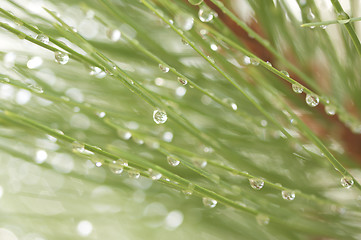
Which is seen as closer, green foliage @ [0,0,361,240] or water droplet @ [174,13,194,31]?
water droplet @ [174,13,194,31]

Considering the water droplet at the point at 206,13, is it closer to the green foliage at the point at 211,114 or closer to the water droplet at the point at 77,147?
the green foliage at the point at 211,114

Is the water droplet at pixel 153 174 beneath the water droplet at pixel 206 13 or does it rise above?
beneath

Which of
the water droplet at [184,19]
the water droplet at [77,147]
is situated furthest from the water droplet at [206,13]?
the water droplet at [77,147]

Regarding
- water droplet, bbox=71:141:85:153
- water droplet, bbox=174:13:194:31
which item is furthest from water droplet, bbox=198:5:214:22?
water droplet, bbox=71:141:85:153

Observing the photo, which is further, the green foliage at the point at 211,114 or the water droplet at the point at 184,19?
the green foliage at the point at 211,114

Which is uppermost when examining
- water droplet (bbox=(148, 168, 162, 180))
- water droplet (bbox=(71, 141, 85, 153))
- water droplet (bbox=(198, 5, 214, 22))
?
water droplet (bbox=(198, 5, 214, 22))

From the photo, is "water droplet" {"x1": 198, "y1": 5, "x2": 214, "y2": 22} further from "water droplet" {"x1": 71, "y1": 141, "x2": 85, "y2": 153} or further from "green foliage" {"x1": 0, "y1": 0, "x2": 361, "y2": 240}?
"water droplet" {"x1": 71, "y1": 141, "x2": 85, "y2": 153}

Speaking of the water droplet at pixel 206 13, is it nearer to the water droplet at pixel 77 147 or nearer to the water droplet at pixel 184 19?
the water droplet at pixel 184 19

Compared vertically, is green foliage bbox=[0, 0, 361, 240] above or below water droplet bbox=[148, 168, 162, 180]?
above

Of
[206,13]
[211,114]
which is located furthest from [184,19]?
[211,114]

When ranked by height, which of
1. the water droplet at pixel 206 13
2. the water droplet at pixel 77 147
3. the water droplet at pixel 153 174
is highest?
the water droplet at pixel 206 13

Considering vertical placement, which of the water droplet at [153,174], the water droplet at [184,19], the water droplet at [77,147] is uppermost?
the water droplet at [184,19]

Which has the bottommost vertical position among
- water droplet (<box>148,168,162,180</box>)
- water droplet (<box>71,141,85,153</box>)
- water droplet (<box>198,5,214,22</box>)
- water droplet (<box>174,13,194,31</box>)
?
water droplet (<box>148,168,162,180</box>)

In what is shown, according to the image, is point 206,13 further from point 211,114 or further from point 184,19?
point 211,114
